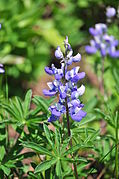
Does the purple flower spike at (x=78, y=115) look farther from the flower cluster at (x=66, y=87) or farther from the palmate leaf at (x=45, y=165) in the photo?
the palmate leaf at (x=45, y=165)

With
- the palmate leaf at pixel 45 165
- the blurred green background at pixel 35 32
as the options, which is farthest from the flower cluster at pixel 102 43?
the palmate leaf at pixel 45 165

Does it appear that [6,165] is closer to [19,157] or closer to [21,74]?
[19,157]

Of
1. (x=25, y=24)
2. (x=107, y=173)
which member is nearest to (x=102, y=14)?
(x=25, y=24)

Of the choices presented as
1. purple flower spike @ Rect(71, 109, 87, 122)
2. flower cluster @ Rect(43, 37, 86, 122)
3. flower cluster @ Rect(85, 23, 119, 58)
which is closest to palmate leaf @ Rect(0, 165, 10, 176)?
flower cluster @ Rect(43, 37, 86, 122)

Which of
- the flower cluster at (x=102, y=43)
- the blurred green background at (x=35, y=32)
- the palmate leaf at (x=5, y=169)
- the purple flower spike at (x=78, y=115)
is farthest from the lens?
the blurred green background at (x=35, y=32)

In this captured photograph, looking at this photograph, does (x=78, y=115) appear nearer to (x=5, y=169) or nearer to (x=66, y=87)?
(x=66, y=87)

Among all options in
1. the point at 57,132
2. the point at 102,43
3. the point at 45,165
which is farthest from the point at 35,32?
the point at 45,165

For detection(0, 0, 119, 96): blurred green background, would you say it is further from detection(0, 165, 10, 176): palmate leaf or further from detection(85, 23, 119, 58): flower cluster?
detection(0, 165, 10, 176): palmate leaf
